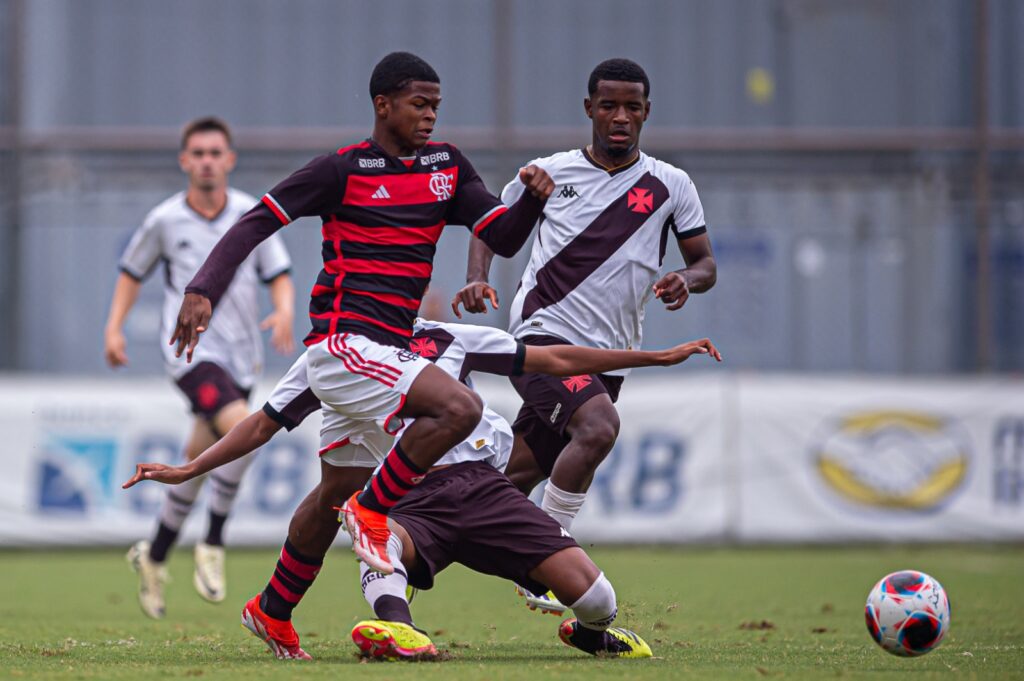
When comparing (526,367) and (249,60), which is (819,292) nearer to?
(249,60)

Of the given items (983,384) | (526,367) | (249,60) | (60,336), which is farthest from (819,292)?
(526,367)

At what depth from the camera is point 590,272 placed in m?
6.94

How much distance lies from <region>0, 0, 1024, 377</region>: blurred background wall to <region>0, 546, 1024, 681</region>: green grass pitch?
279 centimetres

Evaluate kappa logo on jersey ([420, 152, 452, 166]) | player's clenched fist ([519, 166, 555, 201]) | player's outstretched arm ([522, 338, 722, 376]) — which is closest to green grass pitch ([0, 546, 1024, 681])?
player's outstretched arm ([522, 338, 722, 376])

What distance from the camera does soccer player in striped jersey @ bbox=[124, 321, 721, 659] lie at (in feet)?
18.7

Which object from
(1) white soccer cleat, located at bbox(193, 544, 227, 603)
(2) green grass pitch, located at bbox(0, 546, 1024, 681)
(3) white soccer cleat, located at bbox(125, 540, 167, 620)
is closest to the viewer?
(2) green grass pitch, located at bbox(0, 546, 1024, 681)

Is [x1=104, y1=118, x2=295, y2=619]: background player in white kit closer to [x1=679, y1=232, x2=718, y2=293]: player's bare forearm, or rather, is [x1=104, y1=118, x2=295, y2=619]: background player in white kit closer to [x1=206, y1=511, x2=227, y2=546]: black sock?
[x1=206, y1=511, x2=227, y2=546]: black sock

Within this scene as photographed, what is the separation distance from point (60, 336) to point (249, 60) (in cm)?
338

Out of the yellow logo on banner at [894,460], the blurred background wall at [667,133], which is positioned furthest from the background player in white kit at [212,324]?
the yellow logo on banner at [894,460]

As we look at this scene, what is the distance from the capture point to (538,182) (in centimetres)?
581

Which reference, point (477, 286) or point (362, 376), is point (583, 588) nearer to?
point (362, 376)

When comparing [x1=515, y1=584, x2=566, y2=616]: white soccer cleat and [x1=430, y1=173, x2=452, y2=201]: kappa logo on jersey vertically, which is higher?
[x1=430, y1=173, x2=452, y2=201]: kappa logo on jersey

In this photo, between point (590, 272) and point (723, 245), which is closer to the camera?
point (590, 272)

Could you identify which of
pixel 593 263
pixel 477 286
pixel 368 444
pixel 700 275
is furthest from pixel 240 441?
pixel 700 275
